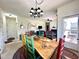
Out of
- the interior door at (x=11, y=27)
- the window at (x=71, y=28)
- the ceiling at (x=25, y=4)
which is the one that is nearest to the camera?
the ceiling at (x=25, y=4)

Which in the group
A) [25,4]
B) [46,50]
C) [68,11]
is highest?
[25,4]

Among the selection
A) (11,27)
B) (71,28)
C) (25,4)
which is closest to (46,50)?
(25,4)

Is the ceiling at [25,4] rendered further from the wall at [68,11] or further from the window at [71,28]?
the window at [71,28]

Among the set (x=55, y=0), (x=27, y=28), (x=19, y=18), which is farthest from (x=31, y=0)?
(x=27, y=28)

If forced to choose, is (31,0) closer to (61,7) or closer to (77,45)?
(61,7)

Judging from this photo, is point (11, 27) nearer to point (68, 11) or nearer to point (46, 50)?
point (68, 11)

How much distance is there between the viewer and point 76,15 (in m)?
4.74

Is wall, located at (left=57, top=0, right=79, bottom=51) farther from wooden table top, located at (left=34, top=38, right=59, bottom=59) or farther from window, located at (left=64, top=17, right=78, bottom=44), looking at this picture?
wooden table top, located at (left=34, top=38, right=59, bottom=59)

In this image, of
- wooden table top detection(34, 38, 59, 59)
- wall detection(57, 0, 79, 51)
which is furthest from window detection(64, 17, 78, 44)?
wooden table top detection(34, 38, 59, 59)

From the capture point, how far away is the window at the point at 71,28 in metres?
4.89

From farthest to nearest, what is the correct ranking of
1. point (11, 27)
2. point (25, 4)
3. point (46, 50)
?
1. point (11, 27)
2. point (25, 4)
3. point (46, 50)

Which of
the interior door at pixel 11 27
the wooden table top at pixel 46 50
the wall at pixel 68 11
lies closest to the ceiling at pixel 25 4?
the wall at pixel 68 11

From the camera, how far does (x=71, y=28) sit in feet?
17.1

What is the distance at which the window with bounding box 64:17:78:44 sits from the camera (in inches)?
193
